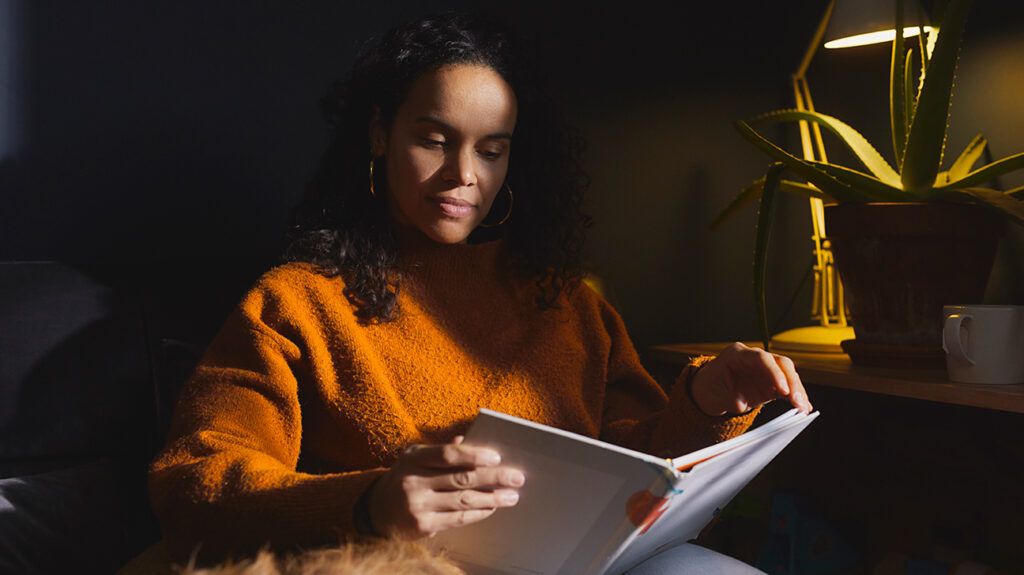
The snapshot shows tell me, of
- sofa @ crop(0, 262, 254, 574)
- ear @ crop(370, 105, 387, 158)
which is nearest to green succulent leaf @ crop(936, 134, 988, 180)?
ear @ crop(370, 105, 387, 158)

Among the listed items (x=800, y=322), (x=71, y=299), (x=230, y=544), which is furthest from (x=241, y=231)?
(x=800, y=322)

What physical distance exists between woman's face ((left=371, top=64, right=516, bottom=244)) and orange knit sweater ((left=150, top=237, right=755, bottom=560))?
0.07 meters

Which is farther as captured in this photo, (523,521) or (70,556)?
(70,556)

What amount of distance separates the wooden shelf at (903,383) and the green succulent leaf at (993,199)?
20 centimetres

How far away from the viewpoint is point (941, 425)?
1.49 meters

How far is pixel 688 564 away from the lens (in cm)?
95

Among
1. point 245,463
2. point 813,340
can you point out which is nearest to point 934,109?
point 813,340

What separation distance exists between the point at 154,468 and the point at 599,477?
45cm

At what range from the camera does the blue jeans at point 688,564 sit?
940 mm

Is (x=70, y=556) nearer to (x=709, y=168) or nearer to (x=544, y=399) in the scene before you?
(x=544, y=399)

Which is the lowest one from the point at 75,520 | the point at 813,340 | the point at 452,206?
the point at 75,520

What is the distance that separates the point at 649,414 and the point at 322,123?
69cm

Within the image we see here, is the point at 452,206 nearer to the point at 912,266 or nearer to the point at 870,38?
the point at 912,266

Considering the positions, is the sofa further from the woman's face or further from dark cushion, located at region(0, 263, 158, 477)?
the woman's face
